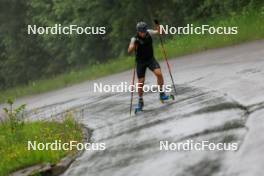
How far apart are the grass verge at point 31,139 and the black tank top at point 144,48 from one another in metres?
2.32

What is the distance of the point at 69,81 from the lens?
33.8 meters

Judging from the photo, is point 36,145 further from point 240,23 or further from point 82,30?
point 82,30

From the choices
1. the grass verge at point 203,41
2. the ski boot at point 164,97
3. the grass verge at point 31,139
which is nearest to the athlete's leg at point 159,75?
the ski boot at point 164,97

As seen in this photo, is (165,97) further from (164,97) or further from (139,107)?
(139,107)

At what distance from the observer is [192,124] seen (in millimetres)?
12266

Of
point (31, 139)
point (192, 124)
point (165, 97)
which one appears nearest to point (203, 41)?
point (165, 97)

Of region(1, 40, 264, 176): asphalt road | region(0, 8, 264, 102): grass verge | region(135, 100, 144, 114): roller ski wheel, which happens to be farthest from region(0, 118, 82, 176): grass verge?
region(0, 8, 264, 102): grass verge

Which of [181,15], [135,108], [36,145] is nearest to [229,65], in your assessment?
[135,108]

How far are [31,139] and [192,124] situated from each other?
455cm

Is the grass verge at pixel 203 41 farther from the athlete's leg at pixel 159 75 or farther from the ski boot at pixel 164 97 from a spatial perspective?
the athlete's leg at pixel 159 75

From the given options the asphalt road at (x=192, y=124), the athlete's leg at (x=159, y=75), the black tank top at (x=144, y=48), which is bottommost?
the asphalt road at (x=192, y=124)

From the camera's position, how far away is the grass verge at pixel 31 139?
12930mm

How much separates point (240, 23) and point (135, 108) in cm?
1131

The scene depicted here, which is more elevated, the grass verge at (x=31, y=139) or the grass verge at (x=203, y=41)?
the grass verge at (x=203, y=41)
